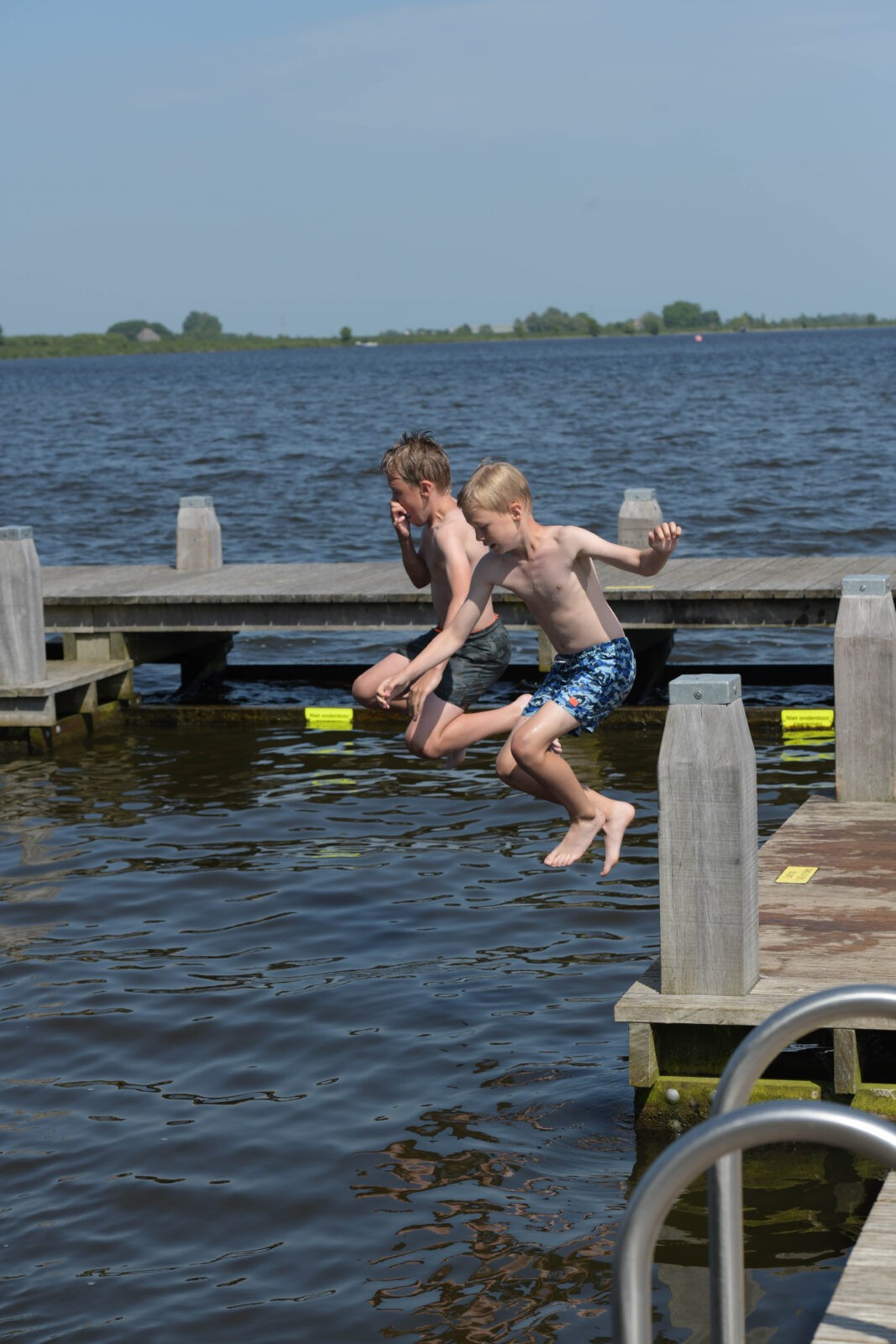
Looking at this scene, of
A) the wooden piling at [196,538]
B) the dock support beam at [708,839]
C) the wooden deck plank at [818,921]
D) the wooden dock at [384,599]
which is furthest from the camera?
the wooden piling at [196,538]

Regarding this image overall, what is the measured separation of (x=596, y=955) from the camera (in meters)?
8.89

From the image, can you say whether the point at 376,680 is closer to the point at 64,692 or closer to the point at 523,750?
the point at 523,750

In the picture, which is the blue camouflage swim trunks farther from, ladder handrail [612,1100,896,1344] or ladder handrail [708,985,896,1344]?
ladder handrail [612,1100,896,1344]

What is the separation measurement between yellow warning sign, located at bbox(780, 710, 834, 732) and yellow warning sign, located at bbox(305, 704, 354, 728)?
11.4 ft

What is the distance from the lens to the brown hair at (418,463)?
7.49 meters

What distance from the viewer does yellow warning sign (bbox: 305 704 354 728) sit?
572 inches

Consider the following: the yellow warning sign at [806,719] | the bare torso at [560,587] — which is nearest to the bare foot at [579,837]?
the bare torso at [560,587]

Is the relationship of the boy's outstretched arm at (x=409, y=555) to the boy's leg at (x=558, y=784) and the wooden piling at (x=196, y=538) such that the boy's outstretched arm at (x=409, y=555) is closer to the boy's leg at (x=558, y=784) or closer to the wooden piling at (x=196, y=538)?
the boy's leg at (x=558, y=784)

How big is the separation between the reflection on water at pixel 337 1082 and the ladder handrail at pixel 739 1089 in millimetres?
1950

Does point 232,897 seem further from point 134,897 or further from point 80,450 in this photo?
point 80,450

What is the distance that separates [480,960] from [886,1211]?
4239mm

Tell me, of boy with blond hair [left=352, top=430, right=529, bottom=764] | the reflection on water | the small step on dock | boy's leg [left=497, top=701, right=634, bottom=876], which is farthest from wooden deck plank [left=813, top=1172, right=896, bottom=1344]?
the small step on dock

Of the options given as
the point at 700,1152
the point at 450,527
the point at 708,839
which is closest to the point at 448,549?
the point at 450,527

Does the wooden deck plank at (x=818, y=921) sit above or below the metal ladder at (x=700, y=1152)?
below
